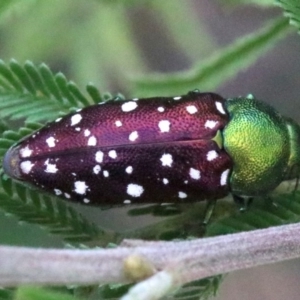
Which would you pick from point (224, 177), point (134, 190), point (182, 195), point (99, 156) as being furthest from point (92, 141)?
point (224, 177)

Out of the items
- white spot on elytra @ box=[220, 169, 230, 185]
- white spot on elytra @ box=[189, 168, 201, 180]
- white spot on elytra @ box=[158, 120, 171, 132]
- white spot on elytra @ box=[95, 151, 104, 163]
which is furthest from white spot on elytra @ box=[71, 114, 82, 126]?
white spot on elytra @ box=[220, 169, 230, 185]

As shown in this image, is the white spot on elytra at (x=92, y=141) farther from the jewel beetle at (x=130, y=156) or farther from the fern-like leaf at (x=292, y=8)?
the fern-like leaf at (x=292, y=8)

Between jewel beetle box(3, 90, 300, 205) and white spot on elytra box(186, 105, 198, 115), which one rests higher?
white spot on elytra box(186, 105, 198, 115)

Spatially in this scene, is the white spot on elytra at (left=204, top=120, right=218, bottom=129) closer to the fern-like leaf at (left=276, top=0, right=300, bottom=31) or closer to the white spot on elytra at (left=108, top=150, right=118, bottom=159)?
the white spot on elytra at (left=108, top=150, right=118, bottom=159)

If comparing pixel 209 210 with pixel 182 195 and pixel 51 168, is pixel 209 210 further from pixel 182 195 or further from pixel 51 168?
pixel 51 168

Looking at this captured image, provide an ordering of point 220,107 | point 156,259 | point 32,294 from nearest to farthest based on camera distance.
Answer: point 32,294 → point 156,259 → point 220,107

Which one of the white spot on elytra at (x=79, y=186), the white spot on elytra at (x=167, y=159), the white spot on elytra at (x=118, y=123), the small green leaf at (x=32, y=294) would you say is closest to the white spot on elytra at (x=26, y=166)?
the white spot on elytra at (x=79, y=186)

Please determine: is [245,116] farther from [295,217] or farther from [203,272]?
[203,272]

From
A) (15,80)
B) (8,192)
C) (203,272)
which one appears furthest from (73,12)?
(203,272)
